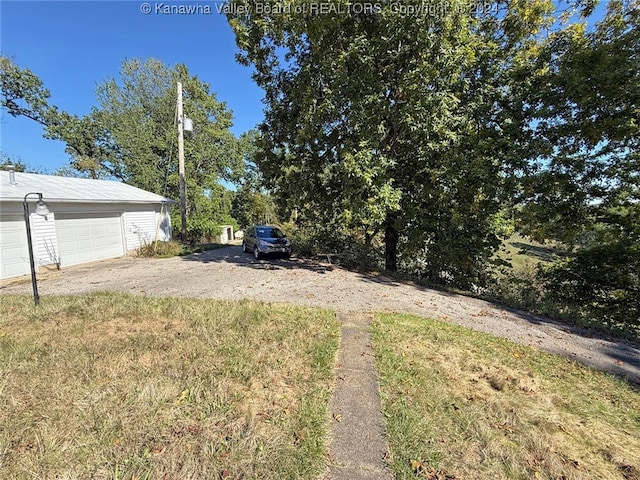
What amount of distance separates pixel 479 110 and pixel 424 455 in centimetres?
936

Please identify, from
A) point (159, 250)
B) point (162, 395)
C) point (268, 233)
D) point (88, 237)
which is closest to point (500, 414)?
point (162, 395)

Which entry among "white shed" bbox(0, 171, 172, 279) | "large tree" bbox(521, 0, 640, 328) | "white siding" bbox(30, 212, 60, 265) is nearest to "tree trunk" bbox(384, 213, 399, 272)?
"large tree" bbox(521, 0, 640, 328)

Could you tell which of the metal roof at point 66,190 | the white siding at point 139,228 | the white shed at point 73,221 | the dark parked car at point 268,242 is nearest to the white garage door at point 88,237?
the white shed at point 73,221

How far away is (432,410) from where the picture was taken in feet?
9.20

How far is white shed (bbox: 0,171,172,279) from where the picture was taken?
8953 mm

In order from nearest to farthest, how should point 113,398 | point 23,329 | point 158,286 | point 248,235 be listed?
point 113,398
point 23,329
point 158,286
point 248,235

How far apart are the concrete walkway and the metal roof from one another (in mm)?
10921

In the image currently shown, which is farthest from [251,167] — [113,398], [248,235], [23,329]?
[113,398]

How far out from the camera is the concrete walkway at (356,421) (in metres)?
2.13

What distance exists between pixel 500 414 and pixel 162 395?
10.7 ft

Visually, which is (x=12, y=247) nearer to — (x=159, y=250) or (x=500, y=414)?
(x=159, y=250)

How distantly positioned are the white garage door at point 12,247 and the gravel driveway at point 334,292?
2.99 feet

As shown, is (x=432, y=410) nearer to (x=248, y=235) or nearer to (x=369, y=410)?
(x=369, y=410)

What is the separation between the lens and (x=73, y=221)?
1088 centimetres
